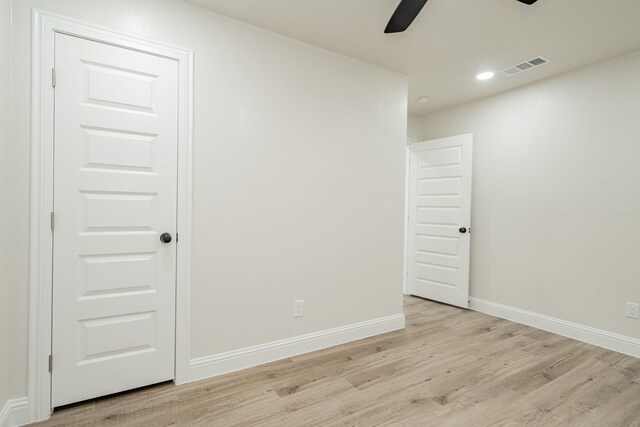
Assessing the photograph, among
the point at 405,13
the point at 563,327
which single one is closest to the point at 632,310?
the point at 563,327

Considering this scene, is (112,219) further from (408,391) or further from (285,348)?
(408,391)

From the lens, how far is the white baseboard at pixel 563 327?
273 cm

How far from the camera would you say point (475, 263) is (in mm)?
3922

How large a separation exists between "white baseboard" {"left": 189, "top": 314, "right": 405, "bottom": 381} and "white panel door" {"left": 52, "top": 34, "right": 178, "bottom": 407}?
0.23 meters

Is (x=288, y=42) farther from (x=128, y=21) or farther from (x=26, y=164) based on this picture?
(x=26, y=164)

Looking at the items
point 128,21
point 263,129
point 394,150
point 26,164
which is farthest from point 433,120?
point 26,164

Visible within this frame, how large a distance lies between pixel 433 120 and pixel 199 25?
335 cm

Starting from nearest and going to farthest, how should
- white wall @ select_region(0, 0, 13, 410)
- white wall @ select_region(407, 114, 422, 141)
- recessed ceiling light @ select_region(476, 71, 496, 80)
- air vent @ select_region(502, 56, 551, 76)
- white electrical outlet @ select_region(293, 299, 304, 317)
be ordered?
white wall @ select_region(0, 0, 13, 410)
white electrical outlet @ select_region(293, 299, 304, 317)
air vent @ select_region(502, 56, 551, 76)
recessed ceiling light @ select_region(476, 71, 496, 80)
white wall @ select_region(407, 114, 422, 141)

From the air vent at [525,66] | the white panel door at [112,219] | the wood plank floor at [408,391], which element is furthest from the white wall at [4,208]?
the air vent at [525,66]

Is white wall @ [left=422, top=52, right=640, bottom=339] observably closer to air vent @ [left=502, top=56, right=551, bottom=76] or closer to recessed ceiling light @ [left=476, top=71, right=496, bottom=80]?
air vent @ [left=502, top=56, right=551, bottom=76]

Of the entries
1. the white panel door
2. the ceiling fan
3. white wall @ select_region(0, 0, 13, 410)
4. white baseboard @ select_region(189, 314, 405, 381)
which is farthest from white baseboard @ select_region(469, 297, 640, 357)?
white wall @ select_region(0, 0, 13, 410)

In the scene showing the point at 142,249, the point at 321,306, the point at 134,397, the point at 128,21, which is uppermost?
the point at 128,21

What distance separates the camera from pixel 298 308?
8.66 ft

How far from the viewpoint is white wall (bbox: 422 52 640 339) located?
2.78 meters
